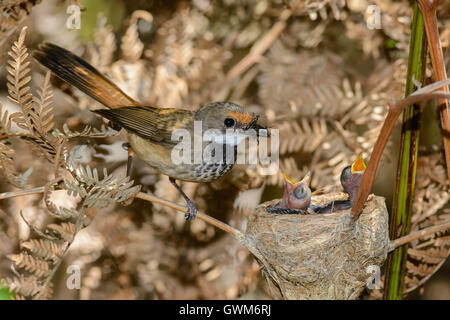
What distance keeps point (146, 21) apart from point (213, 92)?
34 cm

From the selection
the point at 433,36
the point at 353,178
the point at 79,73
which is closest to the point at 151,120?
the point at 79,73

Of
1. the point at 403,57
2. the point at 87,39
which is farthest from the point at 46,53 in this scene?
the point at 403,57

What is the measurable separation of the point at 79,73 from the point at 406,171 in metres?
0.86

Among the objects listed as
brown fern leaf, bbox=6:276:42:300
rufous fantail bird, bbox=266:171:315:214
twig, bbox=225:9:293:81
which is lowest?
brown fern leaf, bbox=6:276:42:300

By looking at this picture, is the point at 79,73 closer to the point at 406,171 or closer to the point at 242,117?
the point at 242,117

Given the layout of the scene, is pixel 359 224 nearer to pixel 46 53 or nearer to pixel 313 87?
pixel 313 87

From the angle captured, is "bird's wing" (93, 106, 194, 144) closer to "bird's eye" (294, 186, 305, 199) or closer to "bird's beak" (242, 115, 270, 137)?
"bird's beak" (242, 115, 270, 137)

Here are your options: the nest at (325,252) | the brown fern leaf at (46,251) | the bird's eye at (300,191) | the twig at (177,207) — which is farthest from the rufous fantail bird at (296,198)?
the brown fern leaf at (46,251)

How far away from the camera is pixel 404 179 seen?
119cm

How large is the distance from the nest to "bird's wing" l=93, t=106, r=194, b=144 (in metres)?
0.35

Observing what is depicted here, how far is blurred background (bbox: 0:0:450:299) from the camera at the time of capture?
4.91 feet

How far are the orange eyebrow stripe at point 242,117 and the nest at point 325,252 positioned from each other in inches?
11.5

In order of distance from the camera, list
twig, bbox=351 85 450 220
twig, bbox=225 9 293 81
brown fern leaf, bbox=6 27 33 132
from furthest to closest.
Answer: twig, bbox=225 9 293 81 < brown fern leaf, bbox=6 27 33 132 < twig, bbox=351 85 450 220

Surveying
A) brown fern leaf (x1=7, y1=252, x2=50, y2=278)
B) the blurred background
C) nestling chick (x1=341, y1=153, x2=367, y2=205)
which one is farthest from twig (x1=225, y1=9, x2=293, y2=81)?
brown fern leaf (x1=7, y1=252, x2=50, y2=278)
